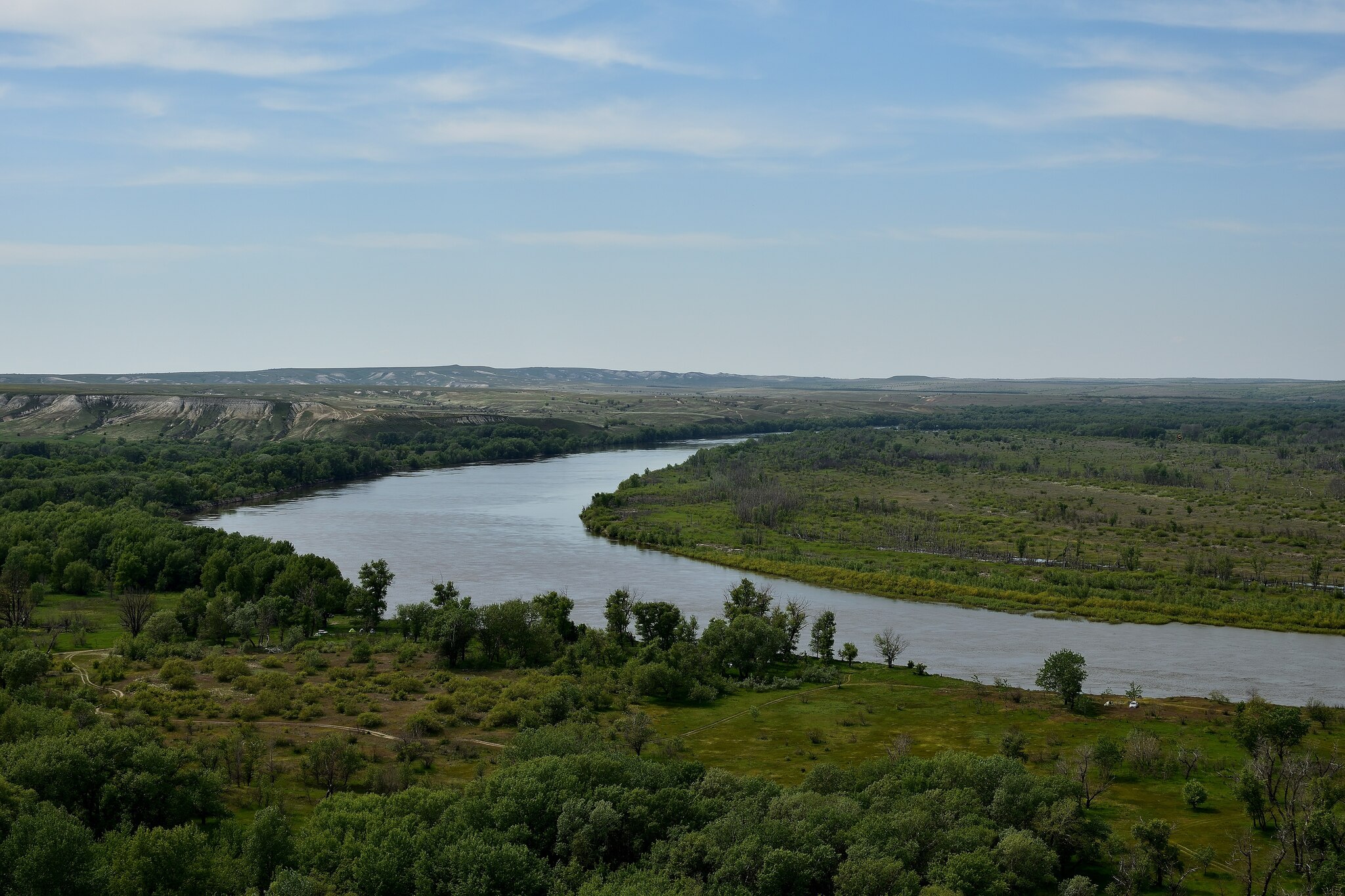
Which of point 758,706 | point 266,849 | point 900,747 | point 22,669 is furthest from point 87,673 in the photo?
point 900,747

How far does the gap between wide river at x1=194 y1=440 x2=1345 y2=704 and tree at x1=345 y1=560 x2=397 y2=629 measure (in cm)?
347

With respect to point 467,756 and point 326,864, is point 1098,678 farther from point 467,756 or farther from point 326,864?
point 326,864

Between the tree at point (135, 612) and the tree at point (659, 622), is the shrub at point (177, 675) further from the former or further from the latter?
the tree at point (659, 622)

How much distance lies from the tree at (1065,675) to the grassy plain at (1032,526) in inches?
622

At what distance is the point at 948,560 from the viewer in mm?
66250

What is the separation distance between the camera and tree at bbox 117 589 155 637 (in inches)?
1921

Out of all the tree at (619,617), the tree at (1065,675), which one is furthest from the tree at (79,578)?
the tree at (1065,675)

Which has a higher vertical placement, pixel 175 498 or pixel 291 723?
pixel 175 498

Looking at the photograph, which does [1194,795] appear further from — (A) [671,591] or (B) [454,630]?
(A) [671,591]

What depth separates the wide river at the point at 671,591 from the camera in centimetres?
4497

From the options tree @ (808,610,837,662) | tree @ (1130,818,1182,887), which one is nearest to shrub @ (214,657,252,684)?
tree @ (808,610,837,662)

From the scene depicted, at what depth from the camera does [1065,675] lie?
39281mm

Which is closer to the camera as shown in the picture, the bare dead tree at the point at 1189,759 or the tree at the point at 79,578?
the bare dead tree at the point at 1189,759

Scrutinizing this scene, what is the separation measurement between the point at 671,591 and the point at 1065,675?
25672mm
